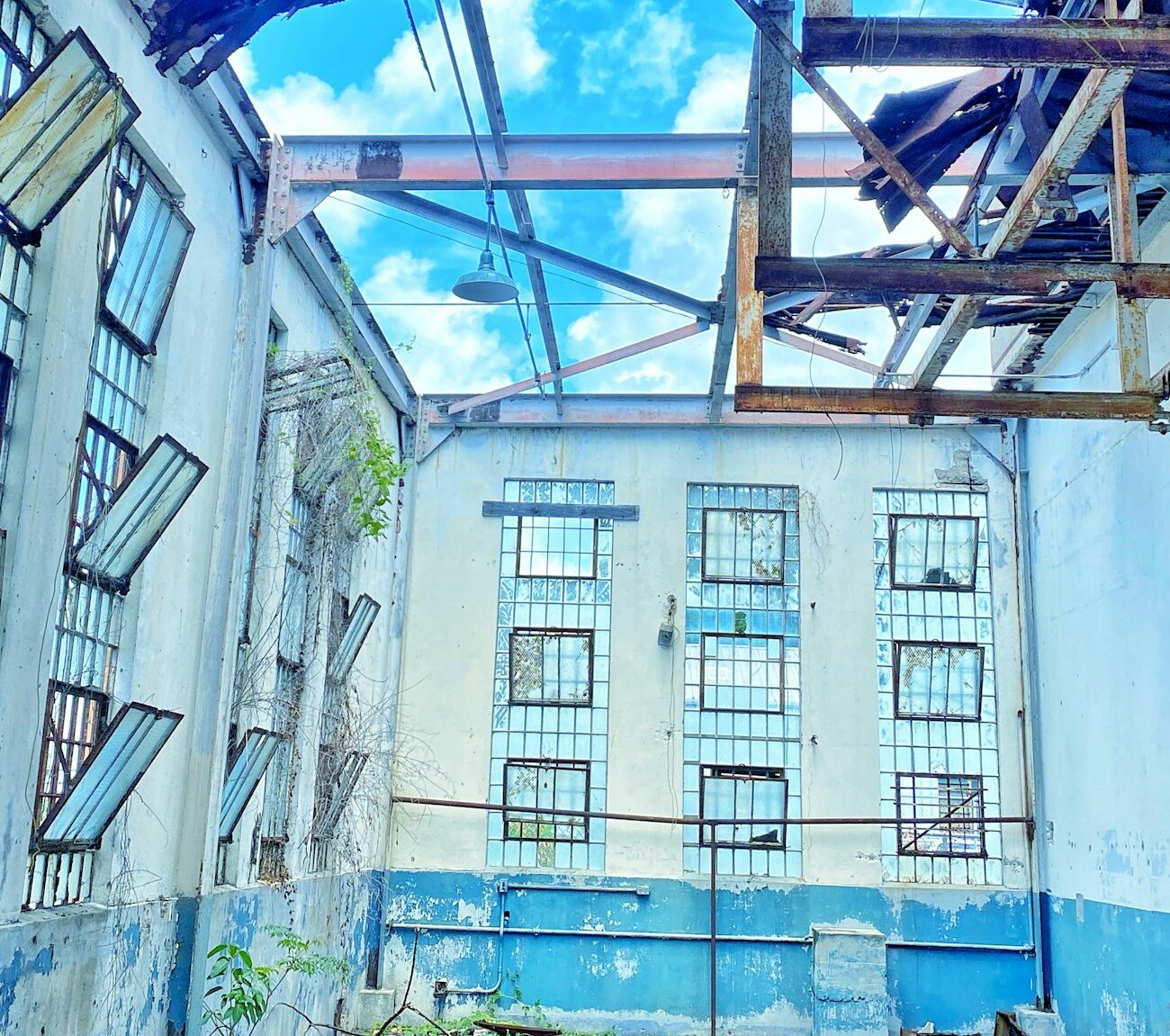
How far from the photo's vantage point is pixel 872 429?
1411cm

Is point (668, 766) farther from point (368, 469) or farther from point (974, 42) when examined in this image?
point (974, 42)

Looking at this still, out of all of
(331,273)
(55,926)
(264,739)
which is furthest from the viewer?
(331,273)

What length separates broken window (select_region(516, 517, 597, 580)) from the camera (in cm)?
1402

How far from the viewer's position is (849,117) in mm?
5508

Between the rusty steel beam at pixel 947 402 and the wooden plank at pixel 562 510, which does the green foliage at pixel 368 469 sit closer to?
the wooden plank at pixel 562 510

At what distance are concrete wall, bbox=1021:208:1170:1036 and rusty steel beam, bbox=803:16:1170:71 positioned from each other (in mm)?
5668

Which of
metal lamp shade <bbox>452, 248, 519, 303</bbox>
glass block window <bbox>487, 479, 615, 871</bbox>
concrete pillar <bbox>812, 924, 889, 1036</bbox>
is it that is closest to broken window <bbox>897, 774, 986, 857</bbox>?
concrete pillar <bbox>812, 924, 889, 1036</bbox>

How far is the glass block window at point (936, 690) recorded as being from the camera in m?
13.1

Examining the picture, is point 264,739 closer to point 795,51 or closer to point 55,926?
point 55,926

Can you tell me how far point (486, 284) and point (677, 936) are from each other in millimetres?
7696

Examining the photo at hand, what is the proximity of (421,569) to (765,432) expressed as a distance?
14.2ft

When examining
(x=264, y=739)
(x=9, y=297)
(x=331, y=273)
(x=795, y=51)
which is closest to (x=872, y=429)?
(x=331, y=273)

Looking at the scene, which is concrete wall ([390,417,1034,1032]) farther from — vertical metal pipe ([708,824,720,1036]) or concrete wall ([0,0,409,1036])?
concrete wall ([0,0,409,1036])

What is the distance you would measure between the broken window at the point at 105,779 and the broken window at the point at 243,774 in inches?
61.1
